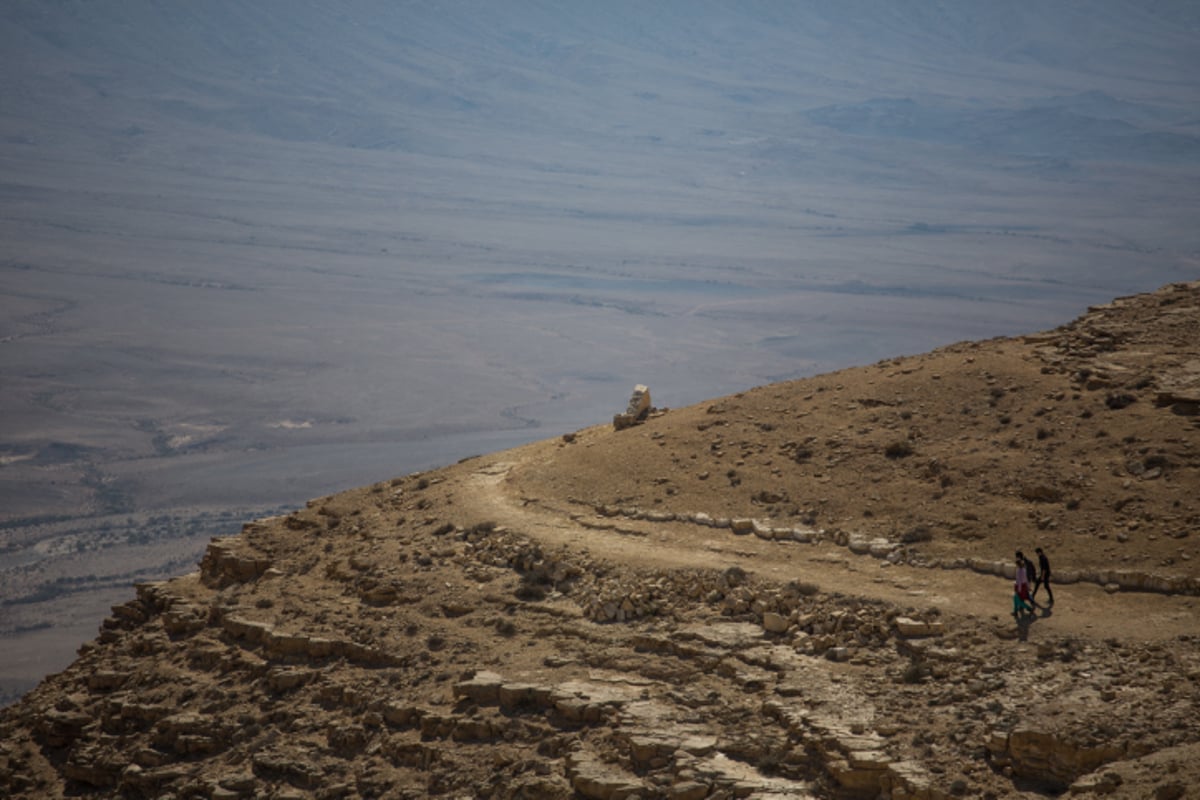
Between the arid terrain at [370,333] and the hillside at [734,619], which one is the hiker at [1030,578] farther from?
the arid terrain at [370,333]

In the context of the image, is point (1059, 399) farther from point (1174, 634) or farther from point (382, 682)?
point (382, 682)

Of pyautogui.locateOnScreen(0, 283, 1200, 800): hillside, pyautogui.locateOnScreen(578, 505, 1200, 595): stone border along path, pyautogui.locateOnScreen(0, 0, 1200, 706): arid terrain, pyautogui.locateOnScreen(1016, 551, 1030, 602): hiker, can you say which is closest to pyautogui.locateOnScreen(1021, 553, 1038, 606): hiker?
pyautogui.locateOnScreen(1016, 551, 1030, 602): hiker

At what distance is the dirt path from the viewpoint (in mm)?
15133

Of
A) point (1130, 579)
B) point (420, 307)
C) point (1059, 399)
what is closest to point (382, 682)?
point (1130, 579)

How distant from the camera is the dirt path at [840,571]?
49.6 ft

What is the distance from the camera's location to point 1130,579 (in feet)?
53.4

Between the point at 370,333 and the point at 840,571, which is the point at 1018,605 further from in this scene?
the point at 370,333

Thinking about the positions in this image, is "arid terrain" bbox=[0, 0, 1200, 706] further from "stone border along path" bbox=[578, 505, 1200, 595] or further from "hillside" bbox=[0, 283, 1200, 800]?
"stone border along path" bbox=[578, 505, 1200, 595]

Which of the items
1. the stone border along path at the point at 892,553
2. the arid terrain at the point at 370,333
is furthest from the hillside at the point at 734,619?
the arid terrain at the point at 370,333

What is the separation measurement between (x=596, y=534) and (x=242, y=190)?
187422 mm

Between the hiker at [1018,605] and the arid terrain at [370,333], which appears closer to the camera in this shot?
the hiker at [1018,605]

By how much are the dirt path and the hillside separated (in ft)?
0.21

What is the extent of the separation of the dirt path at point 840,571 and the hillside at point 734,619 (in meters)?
0.06

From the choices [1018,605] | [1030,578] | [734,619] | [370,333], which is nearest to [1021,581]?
[1018,605]
